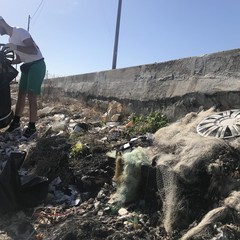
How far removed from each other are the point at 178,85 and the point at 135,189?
7.20ft

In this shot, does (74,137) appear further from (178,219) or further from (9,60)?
(178,219)

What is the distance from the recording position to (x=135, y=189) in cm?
339

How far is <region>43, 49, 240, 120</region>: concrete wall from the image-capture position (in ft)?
14.7

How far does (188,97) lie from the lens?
4.96m

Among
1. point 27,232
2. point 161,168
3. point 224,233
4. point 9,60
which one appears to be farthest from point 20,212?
point 9,60

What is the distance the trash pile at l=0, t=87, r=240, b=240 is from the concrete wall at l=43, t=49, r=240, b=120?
0.32 metres

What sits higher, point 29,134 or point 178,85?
point 178,85

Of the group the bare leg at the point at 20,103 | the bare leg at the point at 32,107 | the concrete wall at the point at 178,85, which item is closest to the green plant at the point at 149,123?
the concrete wall at the point at 178,85

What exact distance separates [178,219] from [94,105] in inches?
188

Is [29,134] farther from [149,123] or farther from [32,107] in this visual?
[149,123]

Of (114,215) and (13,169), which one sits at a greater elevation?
(13,169)

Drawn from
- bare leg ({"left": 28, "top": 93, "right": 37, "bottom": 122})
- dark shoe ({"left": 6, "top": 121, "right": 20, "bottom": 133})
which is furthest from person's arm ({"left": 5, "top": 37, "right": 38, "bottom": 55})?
dark shoe ({"left": 6, "top": 121, "right": 20, "bottom": 133})

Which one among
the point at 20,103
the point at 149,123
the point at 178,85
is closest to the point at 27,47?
the point at 20,103

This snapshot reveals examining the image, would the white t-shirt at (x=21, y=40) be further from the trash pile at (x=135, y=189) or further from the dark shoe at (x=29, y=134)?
the trash pile at (x=135, y=189)
